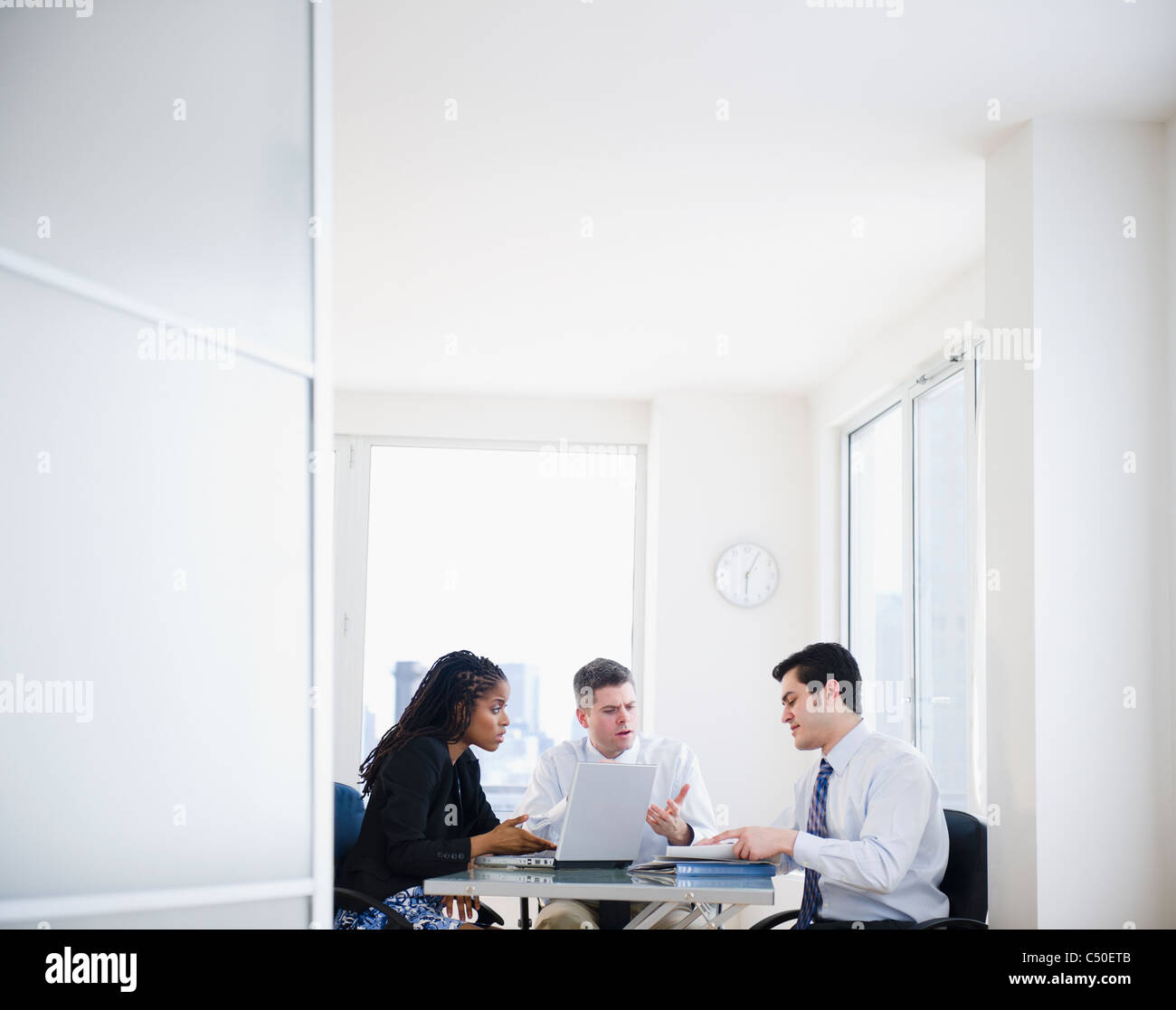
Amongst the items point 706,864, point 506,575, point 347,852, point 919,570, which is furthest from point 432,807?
point 506,575

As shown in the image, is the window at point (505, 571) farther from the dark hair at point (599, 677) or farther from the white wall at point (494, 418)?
the dark hair at point (599, 677)

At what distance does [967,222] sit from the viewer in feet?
13.0

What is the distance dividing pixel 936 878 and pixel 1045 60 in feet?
6.86

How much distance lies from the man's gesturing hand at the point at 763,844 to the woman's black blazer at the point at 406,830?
28.4 inches

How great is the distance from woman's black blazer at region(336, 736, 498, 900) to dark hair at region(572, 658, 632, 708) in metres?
0.63

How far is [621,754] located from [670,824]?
548 millimetres

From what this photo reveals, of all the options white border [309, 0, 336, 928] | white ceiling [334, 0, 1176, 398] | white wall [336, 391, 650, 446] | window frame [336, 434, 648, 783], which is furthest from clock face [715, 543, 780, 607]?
white border [309, 0, 336, 928]

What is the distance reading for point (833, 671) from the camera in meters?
3.29

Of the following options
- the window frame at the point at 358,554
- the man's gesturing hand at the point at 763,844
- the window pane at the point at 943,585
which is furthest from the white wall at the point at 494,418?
the man's gesturing hand at the point at 763,844

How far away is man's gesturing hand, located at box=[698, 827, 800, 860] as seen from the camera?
2988mm

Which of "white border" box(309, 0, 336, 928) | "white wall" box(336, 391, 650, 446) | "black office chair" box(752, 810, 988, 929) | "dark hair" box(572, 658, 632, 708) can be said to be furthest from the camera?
"white wall" box(336, 391, 650, 446)

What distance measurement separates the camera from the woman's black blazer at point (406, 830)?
3.14 m

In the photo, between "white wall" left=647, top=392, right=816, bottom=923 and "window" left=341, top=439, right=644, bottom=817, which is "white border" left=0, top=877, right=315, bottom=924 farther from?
"window" left=341, top=439, right=644, bottom=817

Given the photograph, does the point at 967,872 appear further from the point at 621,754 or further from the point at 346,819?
the point at 346,819
